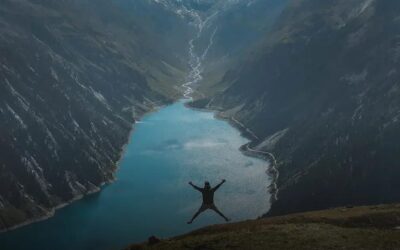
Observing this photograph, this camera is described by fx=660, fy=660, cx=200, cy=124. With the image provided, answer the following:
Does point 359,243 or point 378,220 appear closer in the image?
point 359,243

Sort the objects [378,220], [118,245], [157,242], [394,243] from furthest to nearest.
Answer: [118,245], [378,220], [157,242], [394,243]

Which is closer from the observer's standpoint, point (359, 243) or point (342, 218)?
point (359, 243)

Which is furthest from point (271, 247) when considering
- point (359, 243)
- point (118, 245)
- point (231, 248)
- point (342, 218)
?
point (118, 245)

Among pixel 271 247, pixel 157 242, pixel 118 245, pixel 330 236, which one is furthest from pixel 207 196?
pixel 118 245

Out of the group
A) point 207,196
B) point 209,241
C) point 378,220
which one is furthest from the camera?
point 378,220

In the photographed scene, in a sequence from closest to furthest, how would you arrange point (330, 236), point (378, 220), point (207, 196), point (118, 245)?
point (207, 196), point (330, 236), point (378, 220), point (118, 245)

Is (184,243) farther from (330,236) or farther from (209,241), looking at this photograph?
(330,236)

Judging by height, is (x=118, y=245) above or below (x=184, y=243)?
above

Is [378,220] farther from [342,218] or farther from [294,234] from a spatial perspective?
[294,234]

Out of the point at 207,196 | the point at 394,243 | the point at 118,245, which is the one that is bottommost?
the point at 394,243
